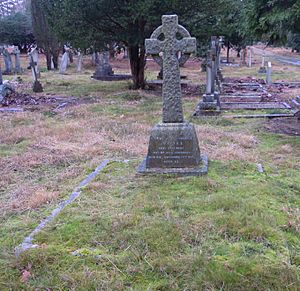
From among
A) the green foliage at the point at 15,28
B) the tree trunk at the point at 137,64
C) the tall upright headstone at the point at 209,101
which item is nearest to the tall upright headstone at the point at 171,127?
the tall upright headstone at the point at 209,101

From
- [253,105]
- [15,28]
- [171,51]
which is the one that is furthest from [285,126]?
[15,28]

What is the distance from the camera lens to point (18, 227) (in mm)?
4156

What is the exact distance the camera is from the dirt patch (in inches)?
340

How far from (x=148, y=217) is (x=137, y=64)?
43.1 ft

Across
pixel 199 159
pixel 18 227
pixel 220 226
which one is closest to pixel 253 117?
pixel 199 159

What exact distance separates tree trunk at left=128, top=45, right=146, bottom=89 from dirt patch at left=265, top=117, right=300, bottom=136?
798cm

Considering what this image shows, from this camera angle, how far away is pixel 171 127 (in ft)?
18.2

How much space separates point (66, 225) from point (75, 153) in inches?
119

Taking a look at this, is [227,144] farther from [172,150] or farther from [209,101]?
[209,101]

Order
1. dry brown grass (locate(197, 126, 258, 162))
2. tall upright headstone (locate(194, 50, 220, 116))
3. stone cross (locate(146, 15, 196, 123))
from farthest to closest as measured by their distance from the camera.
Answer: tall upright headstone (locate(194, 50, 220, 116)), dry brown grass (locate(197, 126, 258, 162)), stone cross (locate(146, 15, 196, 123))

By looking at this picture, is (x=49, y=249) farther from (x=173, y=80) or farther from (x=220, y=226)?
(x=173, y=80)

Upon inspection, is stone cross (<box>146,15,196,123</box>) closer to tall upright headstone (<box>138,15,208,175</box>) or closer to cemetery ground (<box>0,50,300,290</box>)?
tall upright headstone (<box>138,15,208,175</box>)

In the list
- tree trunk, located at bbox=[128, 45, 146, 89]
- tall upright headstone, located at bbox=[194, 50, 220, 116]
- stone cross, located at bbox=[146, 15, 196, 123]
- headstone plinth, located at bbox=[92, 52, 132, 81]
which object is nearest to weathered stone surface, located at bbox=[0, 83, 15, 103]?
tree trunk, located at bbox=[128, 45, 146, 89]

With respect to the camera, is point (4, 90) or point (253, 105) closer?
point (253, 105)
